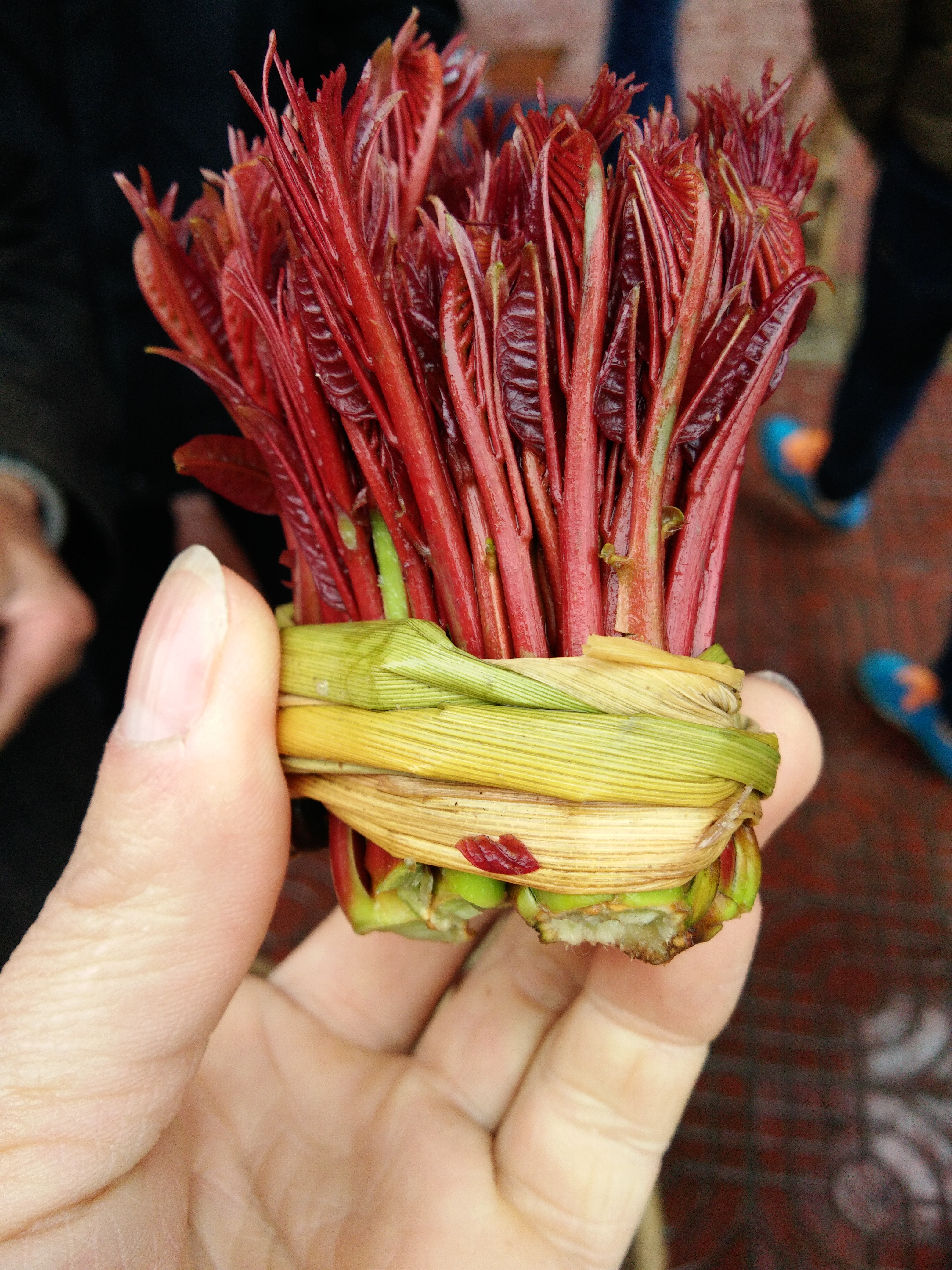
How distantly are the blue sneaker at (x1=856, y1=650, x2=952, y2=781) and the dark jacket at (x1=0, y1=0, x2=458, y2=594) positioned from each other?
2366mm

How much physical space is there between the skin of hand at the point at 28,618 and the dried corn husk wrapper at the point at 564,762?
40.4 inches

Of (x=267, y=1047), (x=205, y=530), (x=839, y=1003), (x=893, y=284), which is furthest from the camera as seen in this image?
(x=205, y=530)

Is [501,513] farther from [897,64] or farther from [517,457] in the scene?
[897,64]

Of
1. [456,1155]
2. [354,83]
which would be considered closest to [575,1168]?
[456,1155]

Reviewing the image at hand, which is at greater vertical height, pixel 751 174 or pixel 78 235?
pixel 751 174

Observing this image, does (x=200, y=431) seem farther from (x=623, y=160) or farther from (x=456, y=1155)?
(x=456, y=1155)

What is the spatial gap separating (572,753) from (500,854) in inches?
5.4

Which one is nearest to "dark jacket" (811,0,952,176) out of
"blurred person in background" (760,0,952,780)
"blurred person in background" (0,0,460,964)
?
"blurred person in background" (760,0,952,780)

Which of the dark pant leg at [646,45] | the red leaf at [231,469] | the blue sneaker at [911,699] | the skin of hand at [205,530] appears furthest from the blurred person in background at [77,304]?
the blue sneaker at [911,699]

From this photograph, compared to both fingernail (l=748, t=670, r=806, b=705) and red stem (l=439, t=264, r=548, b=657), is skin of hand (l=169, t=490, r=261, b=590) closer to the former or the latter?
fingernail (l=748, t=670, r=806, b=705)

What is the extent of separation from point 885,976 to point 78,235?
2.94 metres

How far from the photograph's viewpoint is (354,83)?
1.87 metres

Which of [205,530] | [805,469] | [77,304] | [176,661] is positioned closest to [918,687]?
[805,469]

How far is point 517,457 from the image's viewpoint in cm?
100
